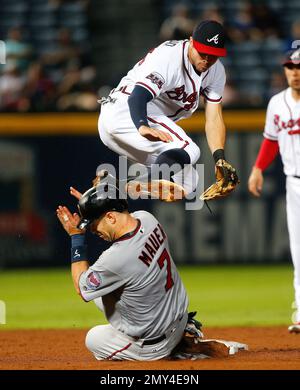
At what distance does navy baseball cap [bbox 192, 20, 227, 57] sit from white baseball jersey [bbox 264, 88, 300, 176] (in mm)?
2033

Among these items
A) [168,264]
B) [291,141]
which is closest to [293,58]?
[291,141]

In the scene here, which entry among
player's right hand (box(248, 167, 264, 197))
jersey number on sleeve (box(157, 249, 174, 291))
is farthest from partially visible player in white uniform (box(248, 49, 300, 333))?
jersey number on sleeve (box(157, 249, 174, 291))

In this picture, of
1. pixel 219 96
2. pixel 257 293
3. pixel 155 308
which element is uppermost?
pixel 219 96

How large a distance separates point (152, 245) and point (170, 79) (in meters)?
1.21

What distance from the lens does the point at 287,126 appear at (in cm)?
868

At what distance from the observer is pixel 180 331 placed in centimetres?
674

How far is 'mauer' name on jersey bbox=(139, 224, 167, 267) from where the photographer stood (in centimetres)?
644

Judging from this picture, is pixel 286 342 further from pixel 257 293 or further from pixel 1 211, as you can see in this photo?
pixel 1 211

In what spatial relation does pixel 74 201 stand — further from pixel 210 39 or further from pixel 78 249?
pixel 210 39

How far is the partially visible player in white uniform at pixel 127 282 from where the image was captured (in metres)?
6.40

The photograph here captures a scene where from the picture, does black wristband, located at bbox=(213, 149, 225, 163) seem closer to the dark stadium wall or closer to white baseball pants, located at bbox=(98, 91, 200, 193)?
white baseball pants, located at bbox=(98, 91, 200, 193)

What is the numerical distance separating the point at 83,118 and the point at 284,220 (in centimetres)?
312

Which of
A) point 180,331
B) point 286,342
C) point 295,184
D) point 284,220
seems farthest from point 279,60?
point 180,331

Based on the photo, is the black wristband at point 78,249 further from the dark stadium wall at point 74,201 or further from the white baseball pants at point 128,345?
the dark stadium wall at point 74,201
